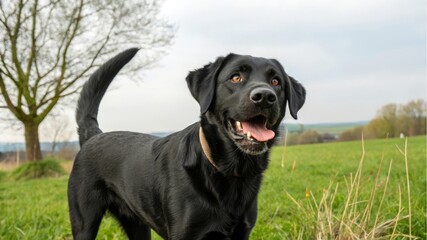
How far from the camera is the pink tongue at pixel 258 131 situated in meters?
2.43

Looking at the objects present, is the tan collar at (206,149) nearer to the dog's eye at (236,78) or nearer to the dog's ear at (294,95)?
the dog's eye at (236,78)

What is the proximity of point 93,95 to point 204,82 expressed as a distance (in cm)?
154

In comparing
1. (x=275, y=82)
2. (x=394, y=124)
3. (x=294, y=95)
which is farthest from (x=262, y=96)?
(x=394, y=124)

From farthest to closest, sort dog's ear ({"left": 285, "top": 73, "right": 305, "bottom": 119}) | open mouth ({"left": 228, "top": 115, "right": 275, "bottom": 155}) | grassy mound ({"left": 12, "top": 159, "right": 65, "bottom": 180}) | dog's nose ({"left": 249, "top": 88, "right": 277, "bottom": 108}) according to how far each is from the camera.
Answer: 1. grassy mound ({"left": 12, "top": 159, "right": 65, "bottom": 180})
2. dog's ear ({"left": 285, "top": 73, "right": 305, "bottom": 119})
3. open mouth ({"left": 228, "top": 115, "right": 275, "bottom": 155})
4. dog's nose ({"left": 249, "top": 88, "right": 277, "bottom": 108})

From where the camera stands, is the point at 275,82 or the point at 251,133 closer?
the point at 251,133

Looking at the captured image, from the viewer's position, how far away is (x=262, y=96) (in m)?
2.27

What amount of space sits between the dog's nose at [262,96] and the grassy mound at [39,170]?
13.8 meters

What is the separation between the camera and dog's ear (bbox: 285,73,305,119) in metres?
2.75

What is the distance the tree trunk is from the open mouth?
1448 centimetres

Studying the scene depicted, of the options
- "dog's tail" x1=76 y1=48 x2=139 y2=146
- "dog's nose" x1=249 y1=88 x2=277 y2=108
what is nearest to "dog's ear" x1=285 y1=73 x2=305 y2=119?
"dog's nose" x1=249 y1=88 x2=277 y2=108

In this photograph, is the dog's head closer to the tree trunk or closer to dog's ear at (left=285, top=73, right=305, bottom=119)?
dog's ear at (left=285, top=73, right=305, bottom=119)

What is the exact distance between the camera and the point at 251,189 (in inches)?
103

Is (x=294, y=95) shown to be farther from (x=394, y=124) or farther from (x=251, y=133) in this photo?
(x=394, y=124)

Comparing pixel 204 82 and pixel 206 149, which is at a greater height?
pixel 204 82
